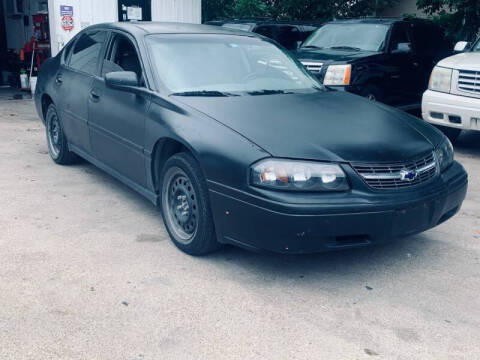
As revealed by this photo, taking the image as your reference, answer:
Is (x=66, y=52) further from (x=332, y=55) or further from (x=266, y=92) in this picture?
(x=332, y=55)

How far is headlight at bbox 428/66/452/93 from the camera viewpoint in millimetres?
7023

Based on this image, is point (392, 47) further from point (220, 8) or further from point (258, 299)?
point (220, 8)

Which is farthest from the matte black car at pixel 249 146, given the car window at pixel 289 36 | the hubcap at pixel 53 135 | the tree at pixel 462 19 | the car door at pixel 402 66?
the tree at pixel 462 19

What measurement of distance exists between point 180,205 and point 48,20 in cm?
1013

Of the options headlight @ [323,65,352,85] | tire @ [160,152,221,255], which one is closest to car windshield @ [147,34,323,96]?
tire @ [160,152,221,255]

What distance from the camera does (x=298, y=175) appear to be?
3.22 metres

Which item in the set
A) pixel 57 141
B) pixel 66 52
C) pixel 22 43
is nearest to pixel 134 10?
pixel 22 43

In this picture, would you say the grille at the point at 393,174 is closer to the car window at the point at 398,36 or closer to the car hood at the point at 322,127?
the car hood at the point at 322,127

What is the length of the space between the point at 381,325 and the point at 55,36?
9.89 meters

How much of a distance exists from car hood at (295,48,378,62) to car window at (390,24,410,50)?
23.0 inches

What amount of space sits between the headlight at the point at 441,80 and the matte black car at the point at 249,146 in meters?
2.86

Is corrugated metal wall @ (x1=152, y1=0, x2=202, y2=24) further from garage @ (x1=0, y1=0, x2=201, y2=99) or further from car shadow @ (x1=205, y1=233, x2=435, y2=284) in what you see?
car shadow @ (x1=205, y1=233, x2=435, y2=284)

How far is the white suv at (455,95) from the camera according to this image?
6.72m

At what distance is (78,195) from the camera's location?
5191mm
